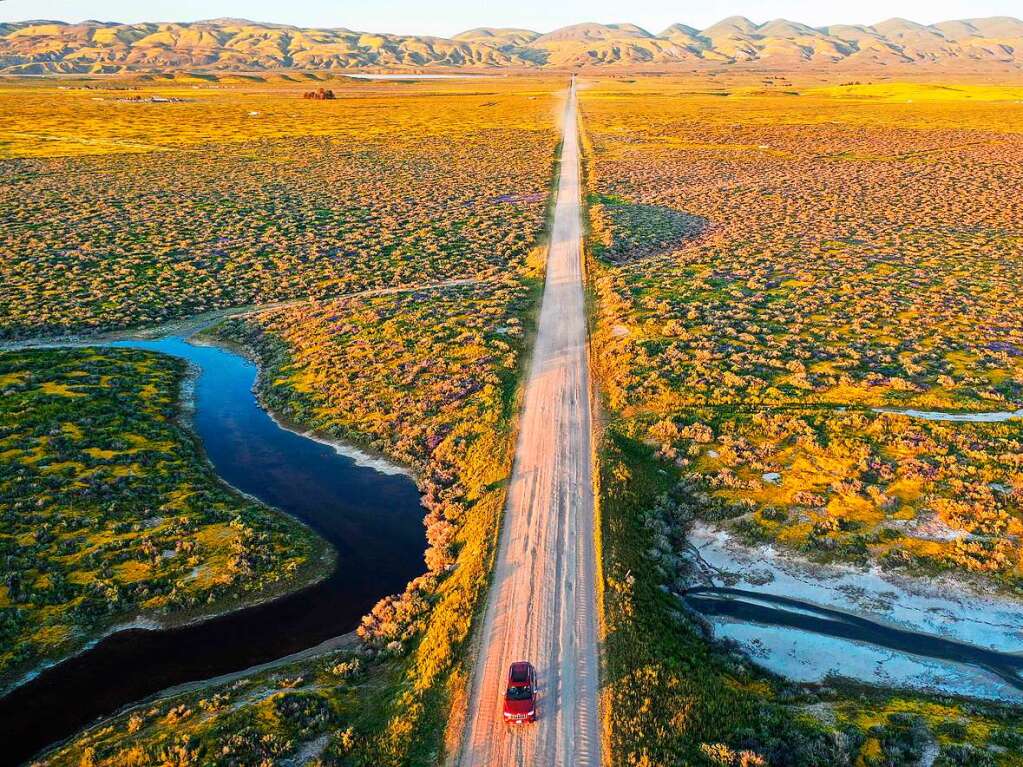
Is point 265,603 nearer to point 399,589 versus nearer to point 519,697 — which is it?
point 399,589

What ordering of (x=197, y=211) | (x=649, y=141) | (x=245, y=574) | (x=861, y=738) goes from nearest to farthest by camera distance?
(x=861, y=738), (x=245, y=574), (x=197, y=211), (x=649, y=141)

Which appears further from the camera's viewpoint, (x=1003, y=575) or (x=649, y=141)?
(x=649, y=141)

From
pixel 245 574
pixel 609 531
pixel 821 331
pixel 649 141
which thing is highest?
pixel 649 141

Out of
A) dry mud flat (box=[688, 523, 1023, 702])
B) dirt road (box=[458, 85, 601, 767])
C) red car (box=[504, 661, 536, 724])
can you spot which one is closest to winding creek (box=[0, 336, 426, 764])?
dirt road (box=[458, 85, 601, 767])

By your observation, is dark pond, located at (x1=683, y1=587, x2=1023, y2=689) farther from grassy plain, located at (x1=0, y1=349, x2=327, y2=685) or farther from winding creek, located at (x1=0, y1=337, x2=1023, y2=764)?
grassy plain, located at (x1=0, y1=349, x2=327, y2=685)

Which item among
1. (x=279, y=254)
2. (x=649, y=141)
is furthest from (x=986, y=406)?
(x=649, y=141)

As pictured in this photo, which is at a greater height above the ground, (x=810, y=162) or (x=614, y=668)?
(x=810, y=162)

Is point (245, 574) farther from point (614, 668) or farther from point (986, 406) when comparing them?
point (986, 406)

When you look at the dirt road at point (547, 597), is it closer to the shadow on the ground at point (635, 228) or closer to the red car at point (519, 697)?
the red car at point (519, 697)
